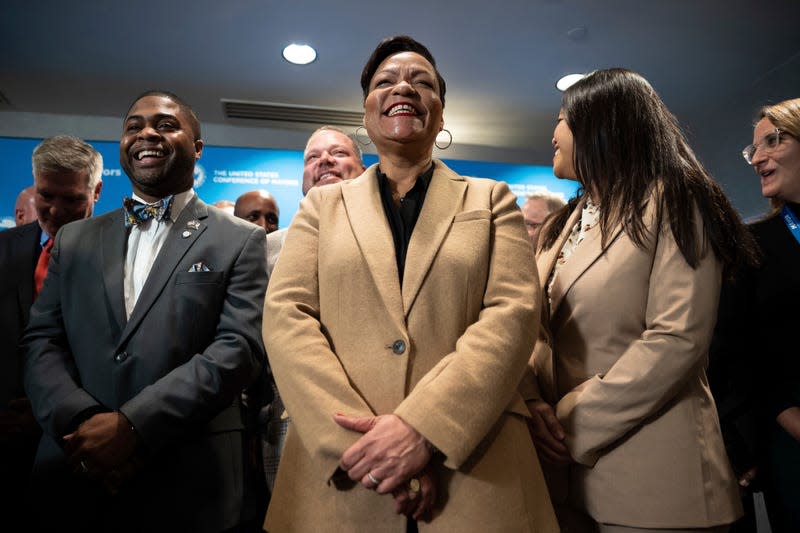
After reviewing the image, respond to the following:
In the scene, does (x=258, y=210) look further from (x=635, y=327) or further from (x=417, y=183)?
(x=635, y=327)

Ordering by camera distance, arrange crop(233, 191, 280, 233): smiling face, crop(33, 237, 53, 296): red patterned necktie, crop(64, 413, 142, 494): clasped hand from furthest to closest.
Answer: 1. crop(233, 191, 280, 233): smiling face
2. crop(33, 237, 53, 296): red patterned necktie
3. crop(64, 413, 142, 494): clasped hand

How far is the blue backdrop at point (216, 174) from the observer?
491 centimetres

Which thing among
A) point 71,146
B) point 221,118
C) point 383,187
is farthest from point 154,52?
point 383,187

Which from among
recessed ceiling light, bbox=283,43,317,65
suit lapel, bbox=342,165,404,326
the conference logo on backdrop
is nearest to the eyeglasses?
suit lapel, bbox=342,165,404,326

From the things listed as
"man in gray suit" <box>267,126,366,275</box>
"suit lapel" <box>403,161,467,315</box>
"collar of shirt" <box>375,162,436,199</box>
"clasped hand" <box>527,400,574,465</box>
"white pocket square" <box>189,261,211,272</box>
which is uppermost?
"man in gray suit" <box>267,126,366,275</box>

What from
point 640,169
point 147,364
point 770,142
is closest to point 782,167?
point 770,142

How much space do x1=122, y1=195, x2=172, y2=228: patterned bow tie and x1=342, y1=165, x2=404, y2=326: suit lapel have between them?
0.76 meters

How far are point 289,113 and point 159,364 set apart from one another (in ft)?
13.0

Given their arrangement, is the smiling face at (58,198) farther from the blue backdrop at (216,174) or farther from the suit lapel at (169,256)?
the blue backdrop at (216,174)

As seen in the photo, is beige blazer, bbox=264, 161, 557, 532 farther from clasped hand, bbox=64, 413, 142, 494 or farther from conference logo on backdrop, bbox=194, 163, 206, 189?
conference logo on backdrop, bbox=194, 163, 206, 189

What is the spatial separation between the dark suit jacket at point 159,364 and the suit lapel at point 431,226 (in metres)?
0.65

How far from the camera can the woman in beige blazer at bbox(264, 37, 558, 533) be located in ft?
4.13

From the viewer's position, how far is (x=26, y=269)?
7.71ft

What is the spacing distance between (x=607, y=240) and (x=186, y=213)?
55.7 inches
